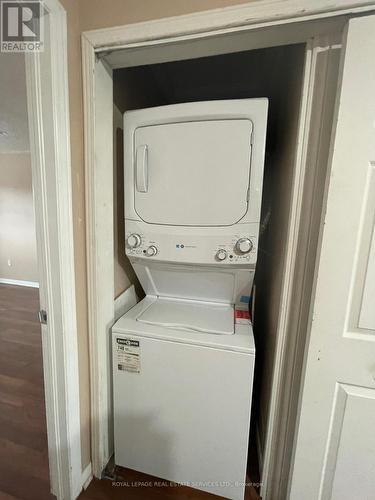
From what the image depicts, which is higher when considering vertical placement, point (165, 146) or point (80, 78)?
point (80, 78)

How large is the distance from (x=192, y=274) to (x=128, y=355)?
495mm

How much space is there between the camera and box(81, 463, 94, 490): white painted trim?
1.20 meters

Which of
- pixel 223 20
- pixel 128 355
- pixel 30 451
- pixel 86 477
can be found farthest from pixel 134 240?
pixel 30 451

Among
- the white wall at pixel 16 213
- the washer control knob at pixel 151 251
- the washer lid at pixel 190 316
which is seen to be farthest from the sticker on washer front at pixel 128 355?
the white wall at pixel 16 213

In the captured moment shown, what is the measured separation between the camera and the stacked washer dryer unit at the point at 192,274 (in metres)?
1.02

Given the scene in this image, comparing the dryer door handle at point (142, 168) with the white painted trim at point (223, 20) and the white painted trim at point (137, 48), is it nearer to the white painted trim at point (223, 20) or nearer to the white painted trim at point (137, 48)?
the white painted trim at point (137, 48)

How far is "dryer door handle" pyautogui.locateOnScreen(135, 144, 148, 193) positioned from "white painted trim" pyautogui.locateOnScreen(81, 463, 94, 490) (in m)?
1.44

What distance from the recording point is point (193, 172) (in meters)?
1.08

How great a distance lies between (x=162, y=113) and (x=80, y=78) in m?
0.35

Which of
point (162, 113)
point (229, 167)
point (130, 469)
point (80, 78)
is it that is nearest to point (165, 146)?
point (162, 113)

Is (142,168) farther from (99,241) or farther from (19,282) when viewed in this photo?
(19,282)

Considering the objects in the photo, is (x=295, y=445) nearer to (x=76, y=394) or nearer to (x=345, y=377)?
(x=345, y=377)

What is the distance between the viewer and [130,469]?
131 centimetres

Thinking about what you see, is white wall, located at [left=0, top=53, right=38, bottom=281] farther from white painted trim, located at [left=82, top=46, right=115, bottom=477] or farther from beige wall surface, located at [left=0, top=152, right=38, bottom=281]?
white painted trim, located at [left=82, top=46, right=115, bottom=477]
